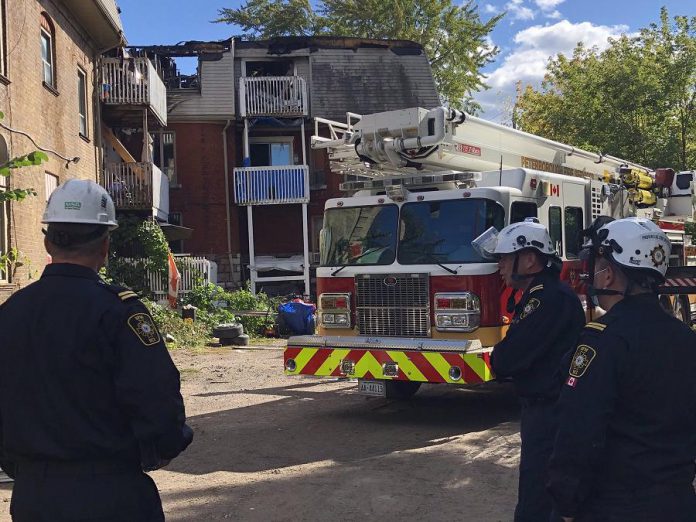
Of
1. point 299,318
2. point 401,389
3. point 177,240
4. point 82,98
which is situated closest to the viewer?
point 401,389

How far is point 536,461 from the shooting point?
3686 mm

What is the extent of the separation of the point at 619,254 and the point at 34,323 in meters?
2.12

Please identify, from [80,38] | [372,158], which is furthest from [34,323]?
[80,38]

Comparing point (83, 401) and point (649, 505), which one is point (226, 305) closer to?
point (83, 401)

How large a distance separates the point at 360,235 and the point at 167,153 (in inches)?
707

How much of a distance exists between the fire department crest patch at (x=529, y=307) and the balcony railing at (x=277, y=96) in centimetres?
2111

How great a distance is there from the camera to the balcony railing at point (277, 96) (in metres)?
24.2

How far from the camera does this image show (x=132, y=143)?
2384 centimetres

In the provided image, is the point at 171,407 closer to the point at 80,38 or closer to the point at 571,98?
the point at 80,38

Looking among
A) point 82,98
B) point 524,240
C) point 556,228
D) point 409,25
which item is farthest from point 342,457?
point 409,25

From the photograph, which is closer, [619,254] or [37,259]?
[619,254]

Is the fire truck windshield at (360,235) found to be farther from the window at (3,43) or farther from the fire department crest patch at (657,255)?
the window at (3,43)

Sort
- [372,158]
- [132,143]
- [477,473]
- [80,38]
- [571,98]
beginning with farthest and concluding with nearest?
[571,98] < [132,143] < [80,38] < [372,158] < [477,473]

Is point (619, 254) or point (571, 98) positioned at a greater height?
point (571, 98)
